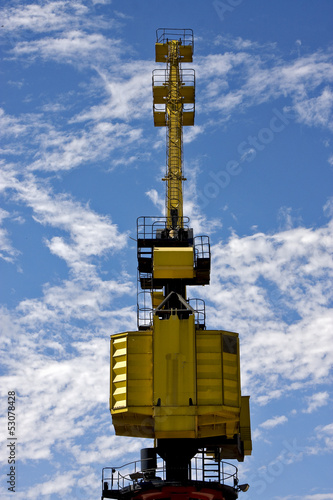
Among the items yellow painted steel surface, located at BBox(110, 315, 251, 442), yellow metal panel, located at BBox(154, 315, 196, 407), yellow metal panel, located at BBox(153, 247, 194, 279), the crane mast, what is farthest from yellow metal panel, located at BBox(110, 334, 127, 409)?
the crane mast

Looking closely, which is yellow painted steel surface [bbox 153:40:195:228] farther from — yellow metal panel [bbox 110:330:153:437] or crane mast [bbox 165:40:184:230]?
yellow metal panel [bbox 110:330:153:437]

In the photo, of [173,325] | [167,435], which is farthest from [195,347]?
[167,435]

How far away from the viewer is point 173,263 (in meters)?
30.7

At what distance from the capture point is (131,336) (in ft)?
93.9

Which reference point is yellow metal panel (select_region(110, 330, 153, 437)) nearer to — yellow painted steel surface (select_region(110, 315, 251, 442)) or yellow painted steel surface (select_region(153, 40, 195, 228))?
yellow painted steel surface (select_region(110, 315, 251, 442))

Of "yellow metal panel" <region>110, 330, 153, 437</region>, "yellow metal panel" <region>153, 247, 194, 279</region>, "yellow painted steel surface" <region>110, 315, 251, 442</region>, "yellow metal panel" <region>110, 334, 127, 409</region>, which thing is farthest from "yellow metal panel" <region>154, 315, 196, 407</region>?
→ "yellow metal panel" <region>153, 247, 194, 279</region>

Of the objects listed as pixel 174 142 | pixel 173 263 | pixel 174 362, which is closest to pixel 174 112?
pixel 174 142

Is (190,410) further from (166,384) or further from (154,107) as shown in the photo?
(154,107)

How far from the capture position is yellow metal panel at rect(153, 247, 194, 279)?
30.7 m

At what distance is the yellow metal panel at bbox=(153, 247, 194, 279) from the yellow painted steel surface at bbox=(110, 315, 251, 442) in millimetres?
2715

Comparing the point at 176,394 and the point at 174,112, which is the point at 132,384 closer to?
the point at 176,394

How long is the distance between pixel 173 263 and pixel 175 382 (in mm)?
5273

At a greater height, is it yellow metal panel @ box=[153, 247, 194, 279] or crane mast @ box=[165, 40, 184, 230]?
crane mast @ box=[165, 40, 184, 230]

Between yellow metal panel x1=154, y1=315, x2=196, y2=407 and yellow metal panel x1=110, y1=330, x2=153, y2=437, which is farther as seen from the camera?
yellow metal panel x1=110, y1=330, x2=153, y2=437
